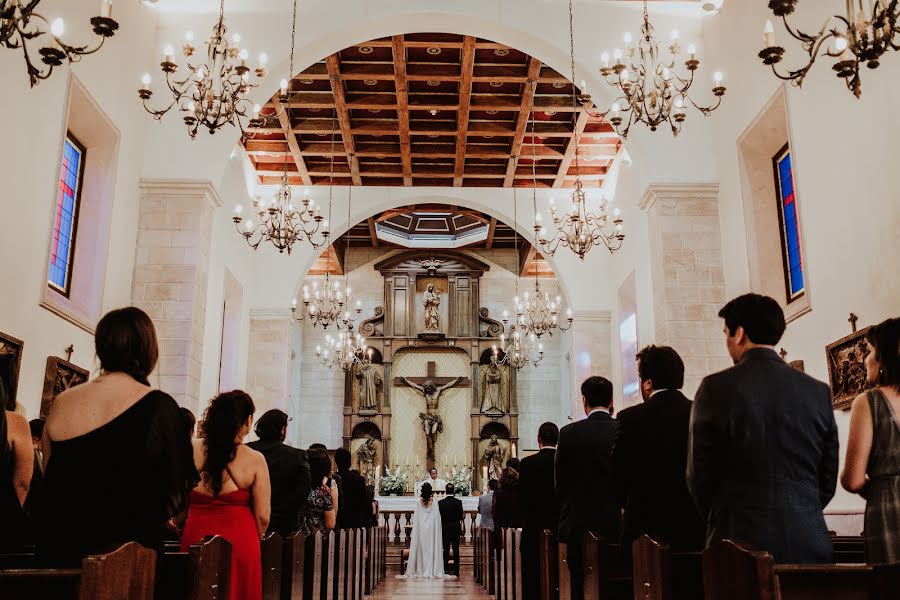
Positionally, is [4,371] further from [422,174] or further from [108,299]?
[422,174]

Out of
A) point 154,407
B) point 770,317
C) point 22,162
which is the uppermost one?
point 22,162

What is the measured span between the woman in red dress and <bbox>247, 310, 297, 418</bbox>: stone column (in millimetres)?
11186

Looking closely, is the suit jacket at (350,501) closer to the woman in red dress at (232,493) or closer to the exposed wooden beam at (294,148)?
the woman in red dress at (232,493)

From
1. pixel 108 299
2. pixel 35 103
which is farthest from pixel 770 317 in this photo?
pixel 108 299

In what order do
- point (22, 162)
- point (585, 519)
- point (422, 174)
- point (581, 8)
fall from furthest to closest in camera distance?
1. point (422, 174)
2. point (581, 8)
3. point (22, 162)
4. point (585, 519)

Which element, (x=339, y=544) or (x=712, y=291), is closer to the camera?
(x=339, y=544)

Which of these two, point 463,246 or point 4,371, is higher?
point 463,246

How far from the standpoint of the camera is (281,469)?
4887mm

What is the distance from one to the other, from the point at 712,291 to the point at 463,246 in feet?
40.8

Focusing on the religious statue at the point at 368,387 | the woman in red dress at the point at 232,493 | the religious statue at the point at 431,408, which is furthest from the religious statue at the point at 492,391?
the woman in red dress at the point at 232,493

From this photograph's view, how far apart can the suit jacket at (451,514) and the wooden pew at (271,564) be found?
7.57 m

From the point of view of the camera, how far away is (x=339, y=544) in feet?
20.2

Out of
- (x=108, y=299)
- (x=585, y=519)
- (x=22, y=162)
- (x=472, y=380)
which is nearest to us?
(x=585, y=519)

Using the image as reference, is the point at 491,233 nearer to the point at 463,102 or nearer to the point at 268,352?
the point at 268,352
